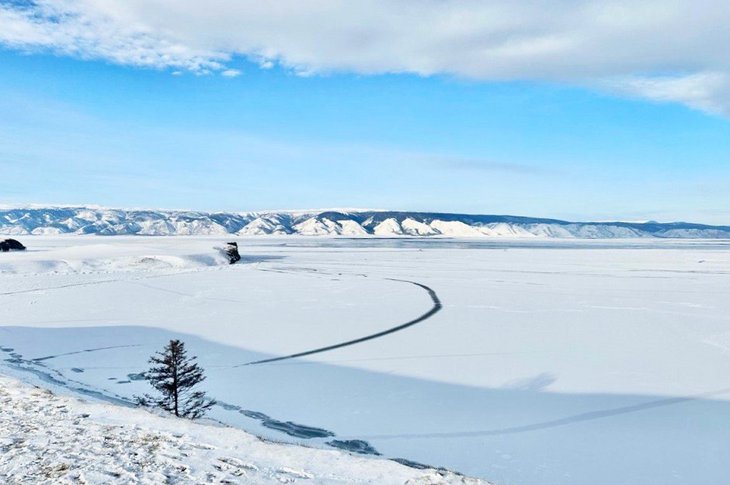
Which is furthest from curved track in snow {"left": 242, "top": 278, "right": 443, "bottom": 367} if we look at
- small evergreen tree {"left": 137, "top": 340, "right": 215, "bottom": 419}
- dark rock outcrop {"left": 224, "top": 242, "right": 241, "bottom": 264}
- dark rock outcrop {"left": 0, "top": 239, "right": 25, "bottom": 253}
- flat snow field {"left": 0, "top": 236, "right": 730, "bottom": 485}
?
dark rock outcrop {"left": 0, "top": 239, "right": 25, "bottom": 253}

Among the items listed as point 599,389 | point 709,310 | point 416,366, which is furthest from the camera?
point 709,310

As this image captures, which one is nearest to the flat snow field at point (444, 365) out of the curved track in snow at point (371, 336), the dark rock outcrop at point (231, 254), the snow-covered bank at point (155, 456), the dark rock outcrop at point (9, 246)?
the curved track in snow at point (371, 336)

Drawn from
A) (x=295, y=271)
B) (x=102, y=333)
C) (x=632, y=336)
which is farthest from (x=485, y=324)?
(x=295, y=271)

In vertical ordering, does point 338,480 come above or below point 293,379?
above

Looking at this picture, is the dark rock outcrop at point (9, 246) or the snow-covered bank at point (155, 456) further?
the dark rock outcrop at point (9, 246)

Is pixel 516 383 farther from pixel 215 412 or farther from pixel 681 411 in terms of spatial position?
pixel 215 412

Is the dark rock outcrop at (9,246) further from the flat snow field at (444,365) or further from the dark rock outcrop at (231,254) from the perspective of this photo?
the flat snow field at (444,365)

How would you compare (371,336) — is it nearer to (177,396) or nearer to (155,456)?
(177,396)
